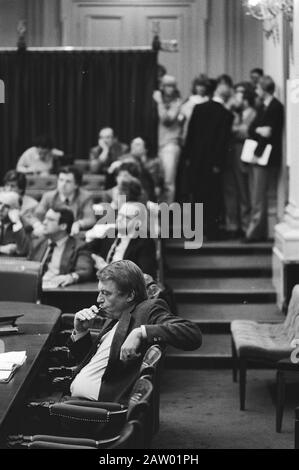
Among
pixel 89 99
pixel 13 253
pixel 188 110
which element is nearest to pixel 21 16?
pixel 89 99

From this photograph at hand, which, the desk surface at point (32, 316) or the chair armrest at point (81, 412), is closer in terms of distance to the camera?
the chair armrest at point (81, 412)

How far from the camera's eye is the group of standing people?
29.7ft

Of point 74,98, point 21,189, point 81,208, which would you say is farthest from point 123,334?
point 74,98

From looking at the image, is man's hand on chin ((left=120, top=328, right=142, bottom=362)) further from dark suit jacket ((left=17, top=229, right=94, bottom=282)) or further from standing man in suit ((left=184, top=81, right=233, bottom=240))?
standing man in suit ((left=184, top=81, right=233, bottom=240))

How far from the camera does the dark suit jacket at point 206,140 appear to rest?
9.19 m

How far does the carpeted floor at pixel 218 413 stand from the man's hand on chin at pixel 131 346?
55.6 inches

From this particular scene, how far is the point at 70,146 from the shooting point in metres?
10.2

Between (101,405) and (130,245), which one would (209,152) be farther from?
(101,405)

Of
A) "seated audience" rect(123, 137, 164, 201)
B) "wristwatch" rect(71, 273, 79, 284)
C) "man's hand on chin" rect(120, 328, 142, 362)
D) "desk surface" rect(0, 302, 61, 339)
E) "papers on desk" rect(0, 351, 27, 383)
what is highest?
"seated audience" rect(123, 137, 164, 201)

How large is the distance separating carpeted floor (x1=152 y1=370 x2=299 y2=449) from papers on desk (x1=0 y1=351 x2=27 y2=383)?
4.80 ft

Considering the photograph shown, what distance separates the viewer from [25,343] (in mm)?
4488

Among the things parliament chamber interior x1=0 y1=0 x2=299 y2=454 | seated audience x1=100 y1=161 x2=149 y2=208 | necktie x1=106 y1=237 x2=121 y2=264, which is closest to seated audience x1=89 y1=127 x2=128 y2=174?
parliament chamber interior x1=0 y1=0 x2=299 y2=454

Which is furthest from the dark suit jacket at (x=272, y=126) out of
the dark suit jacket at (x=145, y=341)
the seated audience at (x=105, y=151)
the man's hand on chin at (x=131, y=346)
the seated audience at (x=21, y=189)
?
the man's hand on chin at (x=131, y=346)

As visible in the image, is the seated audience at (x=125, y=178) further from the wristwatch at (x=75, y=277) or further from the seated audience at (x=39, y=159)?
the seated audience at (x=39, y=159)
